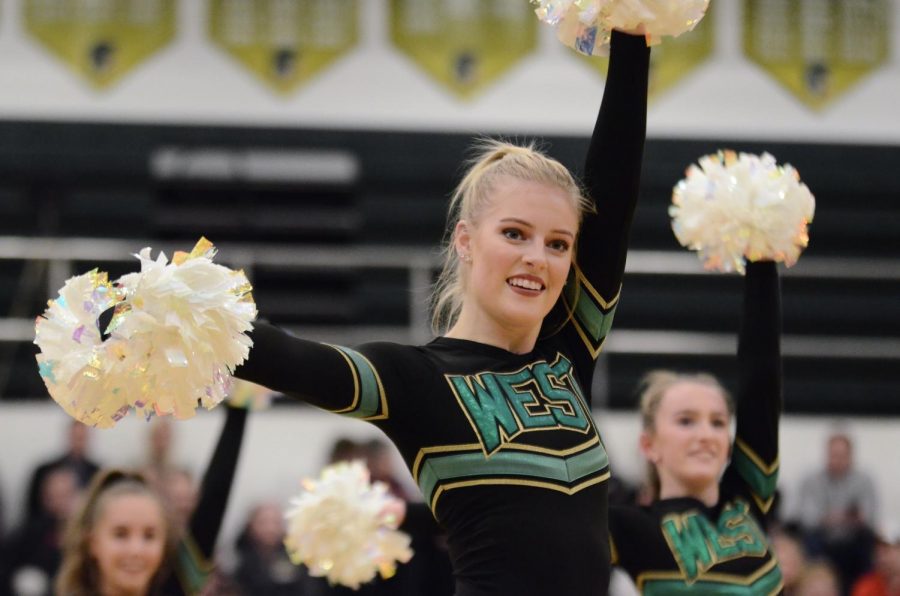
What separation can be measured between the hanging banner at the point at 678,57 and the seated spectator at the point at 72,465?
13.1ft

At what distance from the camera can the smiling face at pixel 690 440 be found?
3203 mm

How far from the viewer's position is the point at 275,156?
852 cm

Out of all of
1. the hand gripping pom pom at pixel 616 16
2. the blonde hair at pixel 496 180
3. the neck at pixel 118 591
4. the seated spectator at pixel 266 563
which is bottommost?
the seated spectator at pixel 266 563

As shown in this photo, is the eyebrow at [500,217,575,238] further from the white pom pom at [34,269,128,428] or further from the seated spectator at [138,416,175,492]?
the seated spectator at [138,416,175,492]

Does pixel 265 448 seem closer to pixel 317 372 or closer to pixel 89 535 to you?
pixel 89 535

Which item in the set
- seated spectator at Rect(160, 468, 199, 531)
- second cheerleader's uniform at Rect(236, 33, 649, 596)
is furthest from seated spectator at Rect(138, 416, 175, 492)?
second cheerleader's uniform at Rect(236, 33, 649, 596)

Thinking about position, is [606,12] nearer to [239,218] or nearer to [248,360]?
[248,360]

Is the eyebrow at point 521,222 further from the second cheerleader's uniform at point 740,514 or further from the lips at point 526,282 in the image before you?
the second cheerleader's uniform at point 740,514

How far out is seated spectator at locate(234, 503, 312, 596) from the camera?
18.4 feet

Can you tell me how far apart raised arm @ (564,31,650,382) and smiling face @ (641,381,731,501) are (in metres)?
0.85

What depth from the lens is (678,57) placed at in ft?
28.5

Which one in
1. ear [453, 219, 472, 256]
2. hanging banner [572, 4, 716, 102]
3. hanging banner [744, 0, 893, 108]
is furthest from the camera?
hanging banner [744, 0, 893, 108]

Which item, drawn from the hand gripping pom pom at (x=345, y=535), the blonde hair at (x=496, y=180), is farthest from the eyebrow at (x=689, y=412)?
the blonde hair at (x=496, y=180)

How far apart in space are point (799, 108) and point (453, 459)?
6976 millimetres
